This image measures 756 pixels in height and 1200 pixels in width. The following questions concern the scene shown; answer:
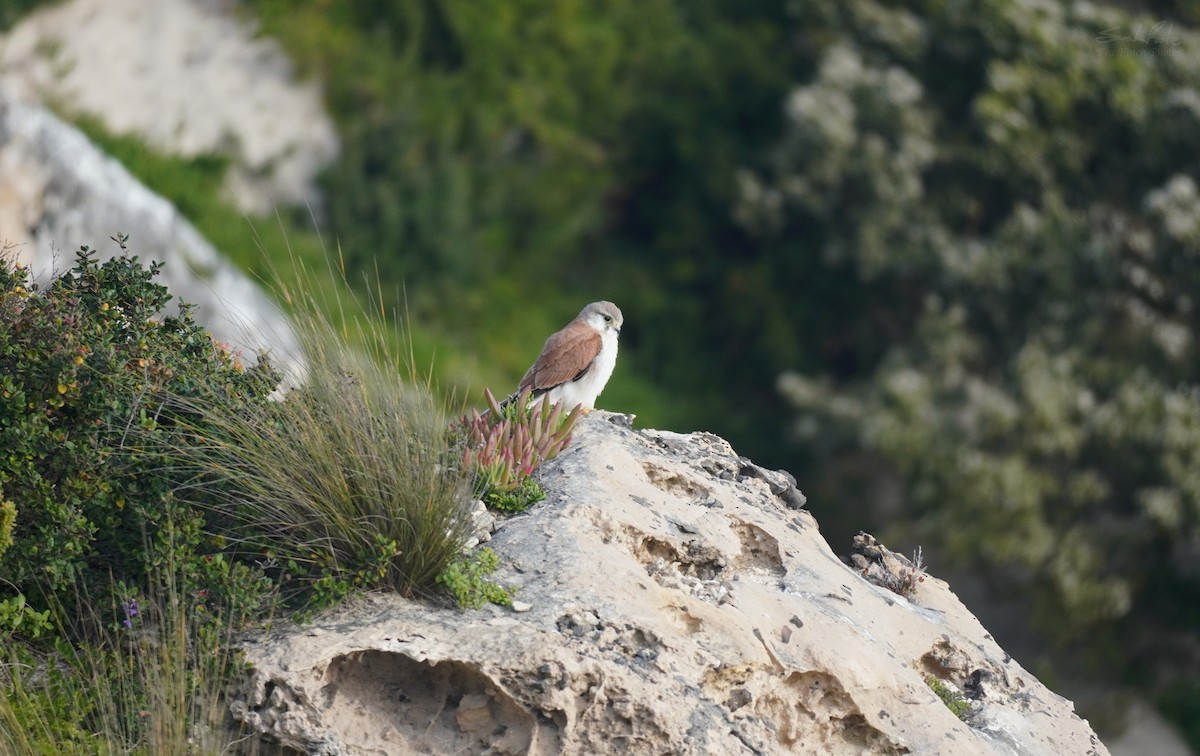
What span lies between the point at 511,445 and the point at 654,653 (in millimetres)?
1325

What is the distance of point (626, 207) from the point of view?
24.0 meters

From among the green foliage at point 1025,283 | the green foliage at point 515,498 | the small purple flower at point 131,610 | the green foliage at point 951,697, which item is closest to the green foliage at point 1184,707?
the green foliage at point 1025,283

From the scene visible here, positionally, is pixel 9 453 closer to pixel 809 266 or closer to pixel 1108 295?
pixel 1108 295

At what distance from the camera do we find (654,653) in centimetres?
603

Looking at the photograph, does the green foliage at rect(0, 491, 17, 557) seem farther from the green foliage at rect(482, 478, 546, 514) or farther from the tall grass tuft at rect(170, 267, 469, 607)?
the green foliage at rect(482, 478, 546, 514)

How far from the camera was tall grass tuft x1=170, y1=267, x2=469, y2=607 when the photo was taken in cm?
602

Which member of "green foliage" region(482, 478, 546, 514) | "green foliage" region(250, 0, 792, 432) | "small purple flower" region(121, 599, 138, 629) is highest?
"green foliage" region(250, 0, 792, 432)

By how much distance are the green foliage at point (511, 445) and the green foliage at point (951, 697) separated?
214cm

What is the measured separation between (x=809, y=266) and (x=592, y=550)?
15750mm

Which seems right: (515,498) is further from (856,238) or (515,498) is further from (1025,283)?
(856,238)

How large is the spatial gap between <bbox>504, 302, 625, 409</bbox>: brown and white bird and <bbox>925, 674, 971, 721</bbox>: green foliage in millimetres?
2374

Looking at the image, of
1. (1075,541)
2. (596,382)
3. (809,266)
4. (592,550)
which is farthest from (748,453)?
(592,550)

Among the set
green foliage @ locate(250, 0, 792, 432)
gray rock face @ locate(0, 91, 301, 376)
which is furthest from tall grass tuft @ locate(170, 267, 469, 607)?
green foliage @ locate(250, 0, 792, 432)

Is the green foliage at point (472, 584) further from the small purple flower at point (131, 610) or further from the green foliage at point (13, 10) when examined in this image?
the green foliage at point (13, 10)
